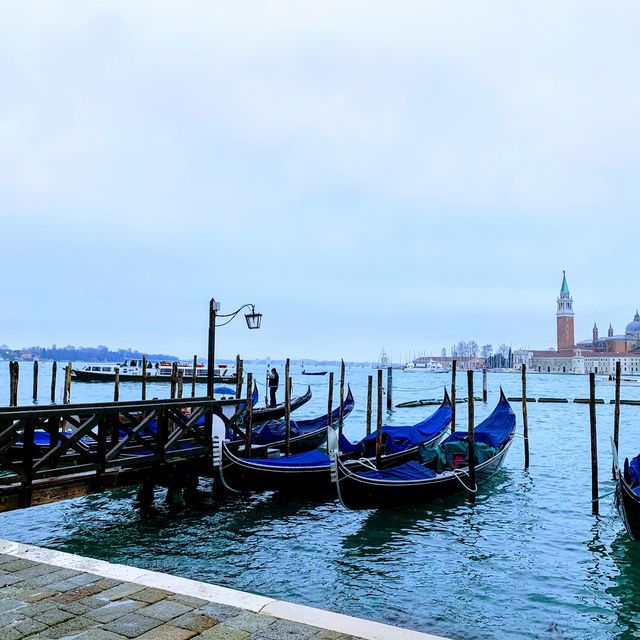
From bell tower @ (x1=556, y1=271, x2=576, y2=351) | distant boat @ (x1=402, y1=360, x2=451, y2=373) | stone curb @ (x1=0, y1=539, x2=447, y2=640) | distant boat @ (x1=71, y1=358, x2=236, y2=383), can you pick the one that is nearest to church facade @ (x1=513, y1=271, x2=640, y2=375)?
bell tower @ (x1=556, y1=271, x2=576, y2=351)

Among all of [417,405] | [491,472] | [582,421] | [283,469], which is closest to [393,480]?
[283,469]

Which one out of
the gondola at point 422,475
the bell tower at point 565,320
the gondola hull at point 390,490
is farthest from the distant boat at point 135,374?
the bell tower at point 565,320

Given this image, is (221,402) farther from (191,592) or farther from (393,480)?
(191,592)

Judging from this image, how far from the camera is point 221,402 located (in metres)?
8.60

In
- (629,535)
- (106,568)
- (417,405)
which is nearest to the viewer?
(106,568)

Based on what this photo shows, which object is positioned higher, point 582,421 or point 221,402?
point 221,402

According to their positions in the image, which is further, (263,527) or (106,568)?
(263,527)

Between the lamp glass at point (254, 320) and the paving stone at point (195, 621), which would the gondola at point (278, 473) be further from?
the paving stone at point (195, 621)

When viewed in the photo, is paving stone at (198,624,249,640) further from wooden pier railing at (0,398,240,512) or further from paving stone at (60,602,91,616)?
wooden pier railing at (0,398,240,512)

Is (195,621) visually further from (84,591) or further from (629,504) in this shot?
(629,504)

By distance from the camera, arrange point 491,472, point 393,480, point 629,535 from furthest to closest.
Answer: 1. point 491,472
2. point 393,480
3. point 629,535

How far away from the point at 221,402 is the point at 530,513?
460 centimetres

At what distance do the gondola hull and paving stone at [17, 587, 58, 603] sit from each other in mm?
4145

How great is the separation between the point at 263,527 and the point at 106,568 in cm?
373
